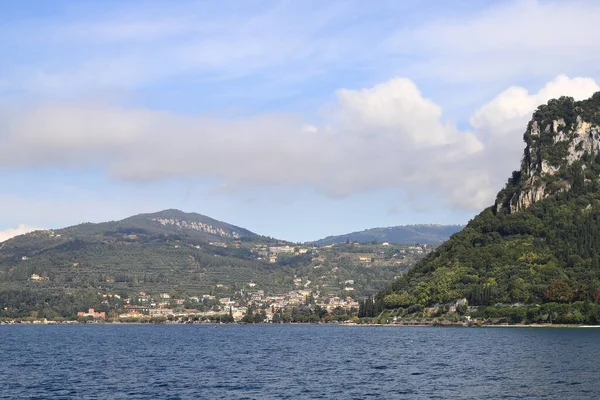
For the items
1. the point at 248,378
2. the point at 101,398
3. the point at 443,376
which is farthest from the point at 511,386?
the point at 101,398

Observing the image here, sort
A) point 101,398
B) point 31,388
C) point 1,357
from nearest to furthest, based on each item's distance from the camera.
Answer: point 101,398
point 31,388
point 1,357

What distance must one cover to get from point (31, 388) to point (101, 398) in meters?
13.2

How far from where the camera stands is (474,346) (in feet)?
463

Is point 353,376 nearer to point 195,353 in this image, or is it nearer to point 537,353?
point 537,353

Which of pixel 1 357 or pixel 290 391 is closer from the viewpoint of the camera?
pixel 290 391

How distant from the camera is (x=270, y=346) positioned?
163 metres

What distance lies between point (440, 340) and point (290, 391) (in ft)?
278

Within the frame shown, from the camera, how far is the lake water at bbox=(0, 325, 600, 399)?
82188 mm

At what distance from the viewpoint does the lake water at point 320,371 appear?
82188mm

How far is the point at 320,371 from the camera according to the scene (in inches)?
4092

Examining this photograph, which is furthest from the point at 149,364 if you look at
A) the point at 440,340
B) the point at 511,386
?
the point at 440,340

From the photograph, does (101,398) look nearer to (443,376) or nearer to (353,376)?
(353,376)

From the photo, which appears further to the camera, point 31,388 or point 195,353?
point 195,353

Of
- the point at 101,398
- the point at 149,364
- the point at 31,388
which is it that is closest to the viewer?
the point at 101,398
